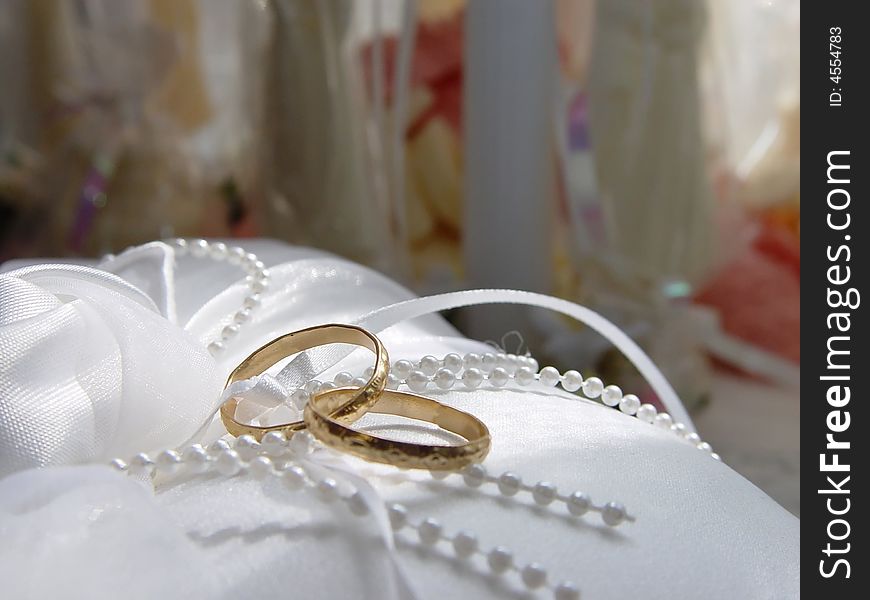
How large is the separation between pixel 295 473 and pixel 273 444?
2cm

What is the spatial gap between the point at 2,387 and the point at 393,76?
843mm

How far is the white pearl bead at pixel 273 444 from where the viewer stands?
0.35 m

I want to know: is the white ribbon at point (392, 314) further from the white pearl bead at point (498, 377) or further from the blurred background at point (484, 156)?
the blurred background at point (484, 156)

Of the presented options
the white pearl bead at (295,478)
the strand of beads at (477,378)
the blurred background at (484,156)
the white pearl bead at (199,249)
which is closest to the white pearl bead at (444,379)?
the strand of beads at (477,378)

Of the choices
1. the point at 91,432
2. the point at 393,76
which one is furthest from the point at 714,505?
the point at 393,76

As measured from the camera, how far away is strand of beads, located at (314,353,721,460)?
0.41m

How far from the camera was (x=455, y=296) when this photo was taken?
42 centimetres

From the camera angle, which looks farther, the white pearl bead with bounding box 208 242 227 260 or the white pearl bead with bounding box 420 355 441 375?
the white pearl bead with bounding box 208 242 227 260

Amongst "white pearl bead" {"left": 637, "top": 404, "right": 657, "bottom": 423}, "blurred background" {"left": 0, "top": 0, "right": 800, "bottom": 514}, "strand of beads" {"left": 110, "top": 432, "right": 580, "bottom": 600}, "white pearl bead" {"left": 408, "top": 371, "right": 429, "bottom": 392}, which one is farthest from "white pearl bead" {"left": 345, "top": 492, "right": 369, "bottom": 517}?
"blurred background" {"left": 0, "top": 0, "right": 800, "bottom": 514}

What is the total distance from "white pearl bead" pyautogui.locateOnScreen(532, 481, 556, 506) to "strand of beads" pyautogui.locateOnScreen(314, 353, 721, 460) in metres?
0.09

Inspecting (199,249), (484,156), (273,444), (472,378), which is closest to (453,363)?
(472,378)

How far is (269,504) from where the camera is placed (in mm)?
329

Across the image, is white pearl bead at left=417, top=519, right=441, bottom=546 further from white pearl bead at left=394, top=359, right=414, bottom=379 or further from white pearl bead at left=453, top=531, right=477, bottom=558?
white pearl bead at left=394, top=359, right=414, bottom=379
